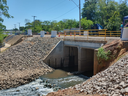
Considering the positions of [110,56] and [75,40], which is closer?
[110,56]

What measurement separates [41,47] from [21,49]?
3.13 meters

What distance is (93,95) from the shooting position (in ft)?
21.5

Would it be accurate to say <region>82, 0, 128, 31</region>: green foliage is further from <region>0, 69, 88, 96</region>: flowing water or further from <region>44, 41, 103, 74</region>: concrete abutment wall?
<region>0, 69, 88, 96</region>: flowing water

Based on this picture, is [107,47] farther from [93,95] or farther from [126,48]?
[93,95]

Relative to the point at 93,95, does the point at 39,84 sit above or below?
below

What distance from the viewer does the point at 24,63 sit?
17719mm

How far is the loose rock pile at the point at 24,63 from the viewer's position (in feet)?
46.3

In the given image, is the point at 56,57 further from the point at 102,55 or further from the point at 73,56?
the point at 102,55

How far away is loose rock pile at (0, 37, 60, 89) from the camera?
14102mm

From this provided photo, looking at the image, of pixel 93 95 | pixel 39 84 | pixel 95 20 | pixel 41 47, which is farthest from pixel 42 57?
pixel 95 20

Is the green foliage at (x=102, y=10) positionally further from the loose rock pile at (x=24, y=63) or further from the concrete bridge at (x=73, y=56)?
the loose rock pile at (x=24, y=63)

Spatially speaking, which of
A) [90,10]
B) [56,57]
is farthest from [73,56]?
[90,10]

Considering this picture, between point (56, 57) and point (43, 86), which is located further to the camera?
point (56, 57)

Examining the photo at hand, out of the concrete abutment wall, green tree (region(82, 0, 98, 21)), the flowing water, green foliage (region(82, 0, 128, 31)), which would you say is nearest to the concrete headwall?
the concrete abutment wall
